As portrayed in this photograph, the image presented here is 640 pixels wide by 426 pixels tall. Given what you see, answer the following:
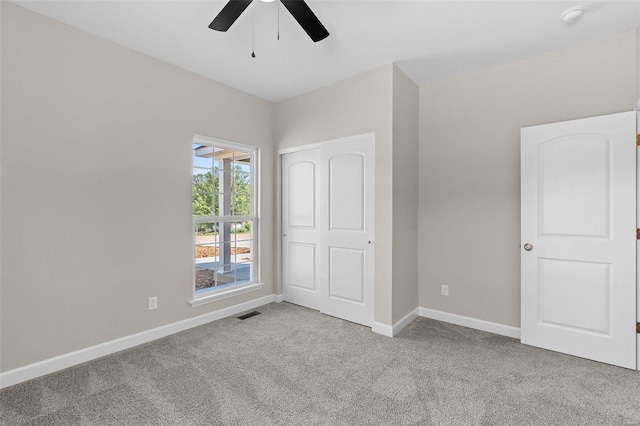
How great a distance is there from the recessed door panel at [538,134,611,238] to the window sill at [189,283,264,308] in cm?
316

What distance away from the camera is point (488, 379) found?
221cm

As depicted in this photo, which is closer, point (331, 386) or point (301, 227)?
point (331, 386)

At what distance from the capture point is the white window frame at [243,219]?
3.30 meters

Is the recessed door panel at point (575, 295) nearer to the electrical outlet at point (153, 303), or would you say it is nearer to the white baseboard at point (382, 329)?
the white baseboard at point (382, 329)

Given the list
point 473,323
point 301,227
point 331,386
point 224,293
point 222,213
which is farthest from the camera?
point 301,227

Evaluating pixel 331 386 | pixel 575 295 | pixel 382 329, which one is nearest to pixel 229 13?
pixel 331 386

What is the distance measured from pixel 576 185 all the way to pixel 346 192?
205 centimetres

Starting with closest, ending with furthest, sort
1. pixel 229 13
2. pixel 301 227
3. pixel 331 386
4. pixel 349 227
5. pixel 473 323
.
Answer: pixel 229 13 < pixel 331 386 < pixel 473 323 < pixel 349 227 < pixel 301 227

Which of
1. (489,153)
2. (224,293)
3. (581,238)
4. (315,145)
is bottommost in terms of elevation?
(224,293)

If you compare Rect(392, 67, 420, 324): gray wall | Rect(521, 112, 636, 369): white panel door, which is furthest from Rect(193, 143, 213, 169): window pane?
Rect(521, 112, 636, 369): white panel door

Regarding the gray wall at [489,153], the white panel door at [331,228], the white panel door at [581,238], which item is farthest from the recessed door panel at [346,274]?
the white panel door at [581,238]

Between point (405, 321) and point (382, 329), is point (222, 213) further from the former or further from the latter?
point (405, 321)

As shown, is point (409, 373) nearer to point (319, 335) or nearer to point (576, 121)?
point (319, 335)

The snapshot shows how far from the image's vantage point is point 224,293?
3520 mm
